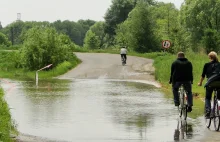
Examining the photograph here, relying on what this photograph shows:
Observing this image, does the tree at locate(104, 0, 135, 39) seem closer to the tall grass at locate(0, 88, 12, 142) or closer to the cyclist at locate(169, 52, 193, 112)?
the cyclist at locate(169, 52, 193, 112)

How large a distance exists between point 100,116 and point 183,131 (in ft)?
11.0

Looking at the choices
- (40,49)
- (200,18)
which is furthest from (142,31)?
(40,49)

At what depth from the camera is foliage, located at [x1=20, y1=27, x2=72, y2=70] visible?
3847 centimetres

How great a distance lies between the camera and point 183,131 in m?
12.0

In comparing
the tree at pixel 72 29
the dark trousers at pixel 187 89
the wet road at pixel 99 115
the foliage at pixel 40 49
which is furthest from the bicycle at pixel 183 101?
the tree at pixel 72 29

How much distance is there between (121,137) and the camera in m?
11.3

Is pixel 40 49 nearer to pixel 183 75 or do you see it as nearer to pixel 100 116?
pixel 100 116

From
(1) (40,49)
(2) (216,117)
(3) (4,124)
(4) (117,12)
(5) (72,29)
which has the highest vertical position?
(4) (117,12)

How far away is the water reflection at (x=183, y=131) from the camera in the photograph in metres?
11.2

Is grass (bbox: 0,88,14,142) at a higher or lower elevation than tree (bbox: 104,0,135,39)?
lower

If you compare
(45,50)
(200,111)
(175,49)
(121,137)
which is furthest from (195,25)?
(121,137)

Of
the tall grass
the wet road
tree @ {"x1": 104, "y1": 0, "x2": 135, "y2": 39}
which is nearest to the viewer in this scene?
the tall grass

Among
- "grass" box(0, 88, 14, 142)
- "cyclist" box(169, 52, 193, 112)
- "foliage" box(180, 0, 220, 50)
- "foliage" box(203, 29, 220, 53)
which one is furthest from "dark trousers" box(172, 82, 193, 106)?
"foliage" box(180, 0, 220, 50)

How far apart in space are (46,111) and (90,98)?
4.32 m
